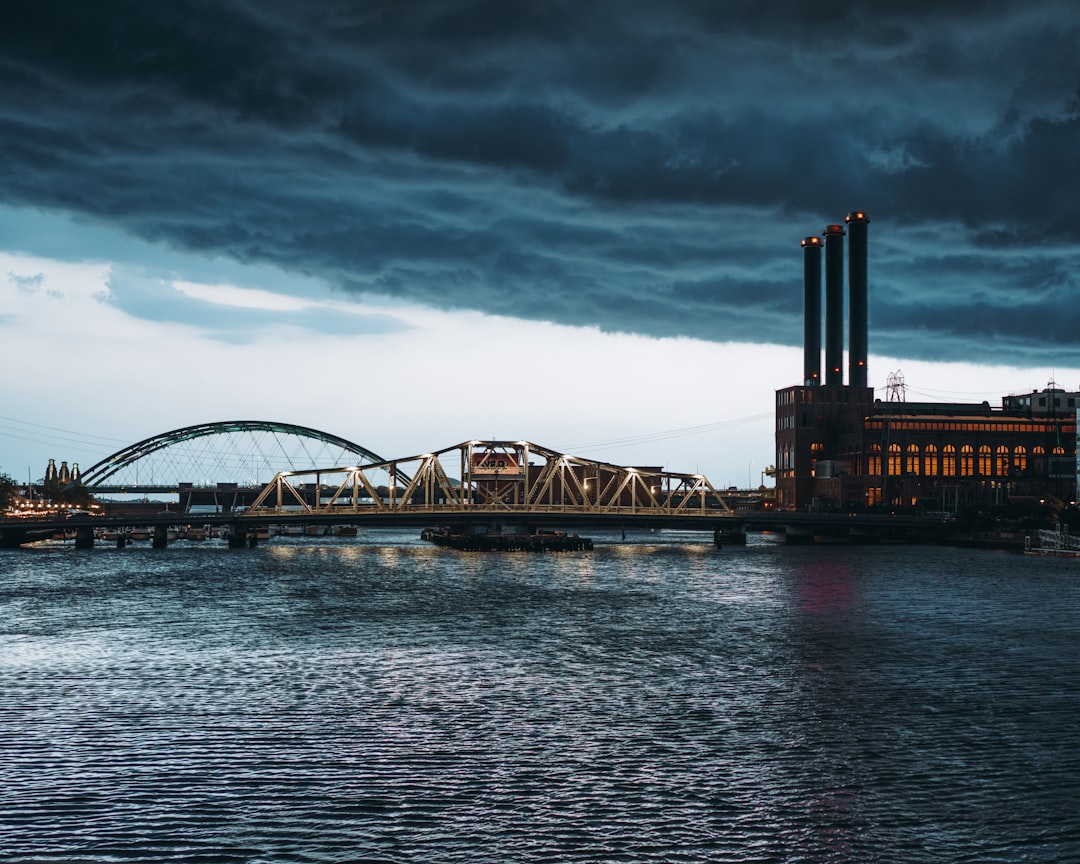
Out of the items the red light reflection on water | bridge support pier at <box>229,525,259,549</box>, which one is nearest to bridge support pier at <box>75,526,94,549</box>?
bridge support pier at <box>229,525,259,549</box>

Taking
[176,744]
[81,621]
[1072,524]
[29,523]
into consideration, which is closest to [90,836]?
[176,744]

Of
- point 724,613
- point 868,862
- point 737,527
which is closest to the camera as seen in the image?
point 868,862

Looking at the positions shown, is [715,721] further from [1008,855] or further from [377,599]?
[377,599]

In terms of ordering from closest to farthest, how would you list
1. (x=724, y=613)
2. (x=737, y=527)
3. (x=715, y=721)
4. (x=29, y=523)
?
(x=715, y=721)
(x=724, y=613)
(x=29, y=523)
(x=737, y=527)

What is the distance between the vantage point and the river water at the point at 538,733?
2798 cm

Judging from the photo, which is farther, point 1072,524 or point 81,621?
point 1072,524

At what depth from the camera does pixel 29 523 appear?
542ft

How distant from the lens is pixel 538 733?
39.6 metres

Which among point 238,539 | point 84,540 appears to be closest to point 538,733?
point 238,539

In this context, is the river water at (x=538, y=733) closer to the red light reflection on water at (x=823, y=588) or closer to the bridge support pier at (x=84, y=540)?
the red light reflection on water at (x=823, y=588)

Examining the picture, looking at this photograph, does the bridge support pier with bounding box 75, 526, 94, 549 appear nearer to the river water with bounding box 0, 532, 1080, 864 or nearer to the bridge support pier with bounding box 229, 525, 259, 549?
the bridge support pier with bounding box 229, 525, 259, 549

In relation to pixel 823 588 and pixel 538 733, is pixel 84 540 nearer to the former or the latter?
pixel 823 588

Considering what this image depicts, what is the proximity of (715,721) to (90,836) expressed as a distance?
22699 mm

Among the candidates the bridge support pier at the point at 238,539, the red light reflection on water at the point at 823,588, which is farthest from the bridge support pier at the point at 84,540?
the red light reflection on water at the point at 823,588
